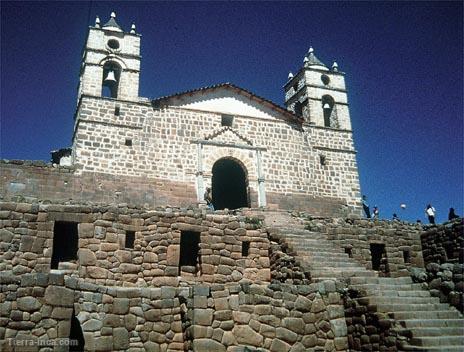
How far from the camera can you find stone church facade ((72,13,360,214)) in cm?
1766

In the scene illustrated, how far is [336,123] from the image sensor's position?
73.3 ft

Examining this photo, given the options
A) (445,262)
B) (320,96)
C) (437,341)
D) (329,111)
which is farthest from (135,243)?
(329,111)

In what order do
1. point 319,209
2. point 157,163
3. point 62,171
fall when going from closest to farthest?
Result: point 62,171 < point 157,163 < point 319,209

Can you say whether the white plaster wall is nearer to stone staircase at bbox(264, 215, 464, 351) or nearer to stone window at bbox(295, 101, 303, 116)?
stone window at bbox(295, 101, 303, 116)

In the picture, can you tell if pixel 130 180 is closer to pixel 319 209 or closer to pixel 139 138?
pixel 139 138

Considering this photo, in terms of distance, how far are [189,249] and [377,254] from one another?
22.8 feet

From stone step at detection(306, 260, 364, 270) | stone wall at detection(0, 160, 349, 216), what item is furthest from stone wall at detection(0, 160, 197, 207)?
stone step at detection(306, 260, 364, 270)

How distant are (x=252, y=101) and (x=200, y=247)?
440 inches

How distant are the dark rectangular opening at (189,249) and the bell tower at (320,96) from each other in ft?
38.6

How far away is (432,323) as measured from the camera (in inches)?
328

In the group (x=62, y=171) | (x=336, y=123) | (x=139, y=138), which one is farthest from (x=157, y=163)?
(x=336, y=123)

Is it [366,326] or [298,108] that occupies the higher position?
[298,108]

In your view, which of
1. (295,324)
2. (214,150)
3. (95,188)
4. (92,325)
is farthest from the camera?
(214,150)

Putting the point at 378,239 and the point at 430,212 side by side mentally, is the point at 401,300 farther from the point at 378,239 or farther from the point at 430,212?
the point at 430,212
